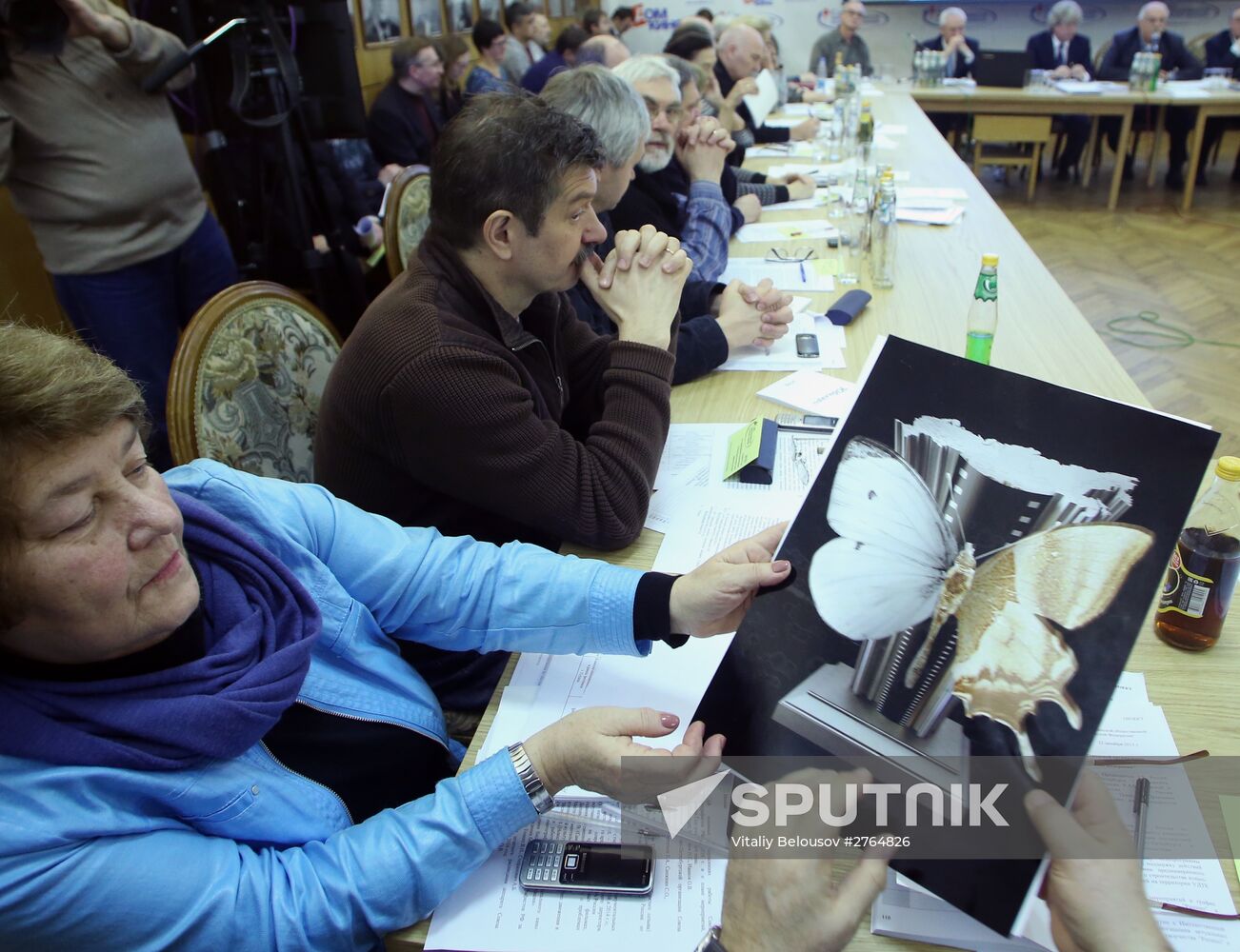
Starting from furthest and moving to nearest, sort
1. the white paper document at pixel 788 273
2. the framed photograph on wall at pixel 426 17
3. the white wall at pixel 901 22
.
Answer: the white wall at pixel 901 22, the framed photograph on wall at pixel 426 17, the white paper document at pixel 788 273

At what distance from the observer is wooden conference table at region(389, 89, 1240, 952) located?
841mm

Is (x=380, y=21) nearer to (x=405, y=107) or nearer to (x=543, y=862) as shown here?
(x=405, y=107)

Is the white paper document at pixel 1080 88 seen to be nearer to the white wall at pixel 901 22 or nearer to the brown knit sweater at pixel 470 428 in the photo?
the white wall at pixel 901 22

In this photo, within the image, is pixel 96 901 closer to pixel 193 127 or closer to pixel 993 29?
pixel 193 127

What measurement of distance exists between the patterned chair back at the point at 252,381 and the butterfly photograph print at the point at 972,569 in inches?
34.2

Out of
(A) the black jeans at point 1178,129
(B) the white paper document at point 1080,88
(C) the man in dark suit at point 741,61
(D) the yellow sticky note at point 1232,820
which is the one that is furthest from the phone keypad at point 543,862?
(A) the black jeans at point 1178,129

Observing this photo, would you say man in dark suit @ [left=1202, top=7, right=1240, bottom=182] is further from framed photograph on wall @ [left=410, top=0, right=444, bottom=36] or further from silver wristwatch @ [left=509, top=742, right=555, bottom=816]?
silver wristwatch @ [left=509, top=742, right=555, bottom=816]

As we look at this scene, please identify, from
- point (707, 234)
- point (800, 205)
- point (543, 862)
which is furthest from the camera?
point (800, 205)

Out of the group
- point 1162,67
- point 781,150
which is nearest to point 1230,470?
point 781,150

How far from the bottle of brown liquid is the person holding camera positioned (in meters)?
1.99

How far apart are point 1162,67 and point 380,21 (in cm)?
587

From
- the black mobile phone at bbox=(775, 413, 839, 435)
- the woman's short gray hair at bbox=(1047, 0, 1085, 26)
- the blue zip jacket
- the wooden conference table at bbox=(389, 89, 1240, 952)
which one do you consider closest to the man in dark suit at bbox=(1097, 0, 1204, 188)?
the woman's short gray hair at bbox=(1047, 0, 1085, 26)

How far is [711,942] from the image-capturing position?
2.06 ft

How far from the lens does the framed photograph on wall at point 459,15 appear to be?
21.0ft
